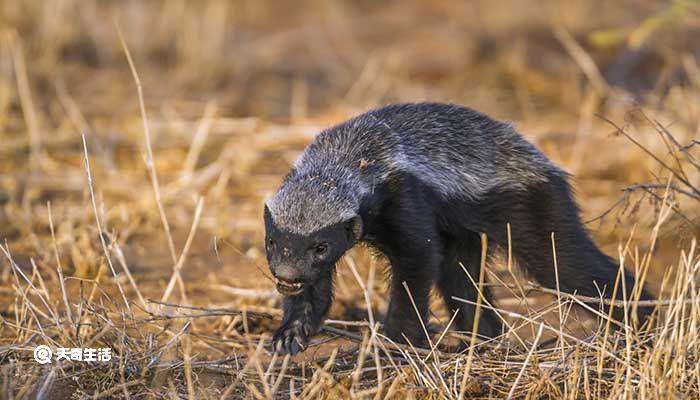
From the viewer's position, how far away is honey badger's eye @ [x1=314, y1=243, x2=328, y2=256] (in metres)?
4.67

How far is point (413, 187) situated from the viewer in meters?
5.05

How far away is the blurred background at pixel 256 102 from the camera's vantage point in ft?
23.9

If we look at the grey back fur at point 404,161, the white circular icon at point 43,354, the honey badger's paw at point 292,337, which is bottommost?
the white circular icon at point 43,354

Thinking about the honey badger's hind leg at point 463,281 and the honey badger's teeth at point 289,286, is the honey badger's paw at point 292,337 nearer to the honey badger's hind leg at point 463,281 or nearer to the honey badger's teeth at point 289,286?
the honey badger's teeth at point 289,286

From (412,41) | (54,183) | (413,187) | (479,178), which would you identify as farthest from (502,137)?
(412,41)

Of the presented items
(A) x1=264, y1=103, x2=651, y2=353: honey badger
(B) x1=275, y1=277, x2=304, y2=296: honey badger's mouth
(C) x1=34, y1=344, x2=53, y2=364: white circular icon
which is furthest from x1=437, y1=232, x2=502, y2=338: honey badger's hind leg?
(C) x1=34, y1=344, x2=53, y2=364: white circular icon

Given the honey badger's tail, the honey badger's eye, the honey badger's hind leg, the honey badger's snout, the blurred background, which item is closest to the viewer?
the honey badger's snout

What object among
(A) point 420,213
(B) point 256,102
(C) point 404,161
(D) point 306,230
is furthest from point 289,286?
(B) point 256,102

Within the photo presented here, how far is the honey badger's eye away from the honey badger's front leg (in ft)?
0.84

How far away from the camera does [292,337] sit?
501cm

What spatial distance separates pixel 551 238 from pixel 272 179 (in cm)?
407

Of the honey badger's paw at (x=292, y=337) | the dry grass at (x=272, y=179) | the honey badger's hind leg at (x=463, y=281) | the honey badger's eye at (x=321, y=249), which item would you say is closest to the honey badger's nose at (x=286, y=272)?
the honey badger's eye at (x=321, y=249)

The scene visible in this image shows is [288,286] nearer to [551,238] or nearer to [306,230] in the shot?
[306,230]

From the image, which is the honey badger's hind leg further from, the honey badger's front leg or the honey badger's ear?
the honey badger's ear
